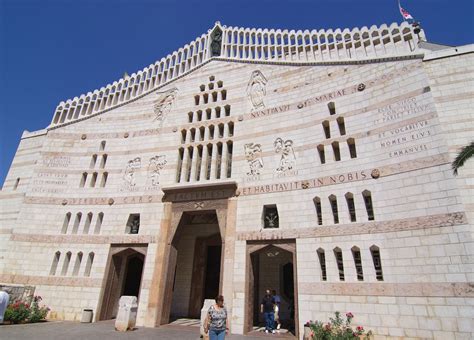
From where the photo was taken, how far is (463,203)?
38.0 ft

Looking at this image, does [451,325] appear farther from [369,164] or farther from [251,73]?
[251,73]

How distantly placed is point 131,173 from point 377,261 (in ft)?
53.4

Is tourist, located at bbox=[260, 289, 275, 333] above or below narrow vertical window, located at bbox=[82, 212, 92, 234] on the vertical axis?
below

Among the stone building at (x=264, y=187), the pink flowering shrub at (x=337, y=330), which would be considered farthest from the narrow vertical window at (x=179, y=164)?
the pink flowering shrub at (x=337, y=330)

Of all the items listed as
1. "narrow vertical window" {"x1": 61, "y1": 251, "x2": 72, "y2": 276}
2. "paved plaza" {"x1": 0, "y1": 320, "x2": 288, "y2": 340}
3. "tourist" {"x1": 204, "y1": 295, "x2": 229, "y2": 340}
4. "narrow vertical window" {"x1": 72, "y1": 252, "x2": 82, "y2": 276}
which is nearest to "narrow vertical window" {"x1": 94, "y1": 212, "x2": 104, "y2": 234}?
"narrow vertical window" {"x1": 72, "y1": 252, "x2": 82, "y2": 276}

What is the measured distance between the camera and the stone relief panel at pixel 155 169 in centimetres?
1948

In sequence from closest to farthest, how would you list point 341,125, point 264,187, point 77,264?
1. point 341,125
2. point 264,187
3. point 77,264

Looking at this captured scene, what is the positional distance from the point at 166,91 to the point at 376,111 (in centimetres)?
1565

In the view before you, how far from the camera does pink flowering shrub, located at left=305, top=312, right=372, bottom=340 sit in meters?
11.0

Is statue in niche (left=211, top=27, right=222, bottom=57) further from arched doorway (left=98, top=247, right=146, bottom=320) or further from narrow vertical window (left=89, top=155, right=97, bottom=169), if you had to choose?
arched doorway (left=98, top=247, right=146, bottom=320)

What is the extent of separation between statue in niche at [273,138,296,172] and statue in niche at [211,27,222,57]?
10441mm

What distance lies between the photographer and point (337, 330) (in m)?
11.4

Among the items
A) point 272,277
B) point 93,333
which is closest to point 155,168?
point 93,333

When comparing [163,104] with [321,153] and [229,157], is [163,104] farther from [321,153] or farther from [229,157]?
[321,153]
